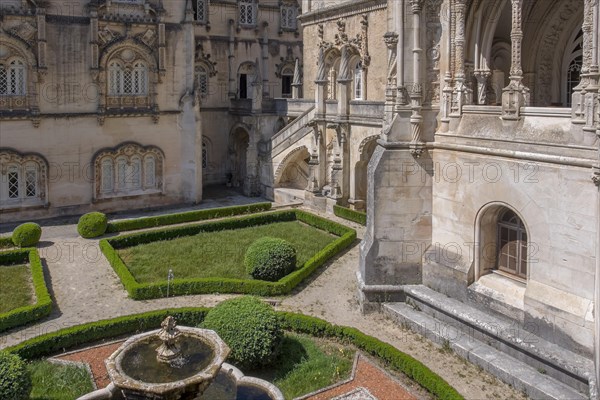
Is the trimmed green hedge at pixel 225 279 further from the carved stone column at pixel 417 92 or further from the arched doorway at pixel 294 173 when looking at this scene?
the carved stone column at pixel 417 92

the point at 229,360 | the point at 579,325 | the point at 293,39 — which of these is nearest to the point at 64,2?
the point at 293,39

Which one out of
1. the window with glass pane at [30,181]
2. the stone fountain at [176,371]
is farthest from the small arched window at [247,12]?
the stone fountain at [176,371]

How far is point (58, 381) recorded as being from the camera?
543 inches

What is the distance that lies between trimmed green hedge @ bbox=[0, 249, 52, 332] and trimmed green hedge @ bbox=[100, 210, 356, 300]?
2.61m

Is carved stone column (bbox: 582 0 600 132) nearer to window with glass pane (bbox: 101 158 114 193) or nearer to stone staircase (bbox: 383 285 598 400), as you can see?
stone staircase (bbox: 383 285 598 400)

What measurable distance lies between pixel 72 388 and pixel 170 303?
5.66 metres

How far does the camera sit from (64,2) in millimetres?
29438

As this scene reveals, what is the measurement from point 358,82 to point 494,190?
Result: 2088cm

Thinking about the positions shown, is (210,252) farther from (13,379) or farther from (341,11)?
(341,11)

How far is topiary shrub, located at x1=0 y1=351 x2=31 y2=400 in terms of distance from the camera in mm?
11742

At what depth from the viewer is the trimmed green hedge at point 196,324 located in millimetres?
13641

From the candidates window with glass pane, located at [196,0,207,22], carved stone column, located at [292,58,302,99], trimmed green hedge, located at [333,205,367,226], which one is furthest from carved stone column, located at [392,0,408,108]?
window with glass pane, located at [196,0,207,22]

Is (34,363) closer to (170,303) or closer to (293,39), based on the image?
(170,303)

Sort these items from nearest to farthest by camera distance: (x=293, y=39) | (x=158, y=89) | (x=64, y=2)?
1. (x=64, y=2)
2. (x=158, y=89)
3. (x=293, y=39)
